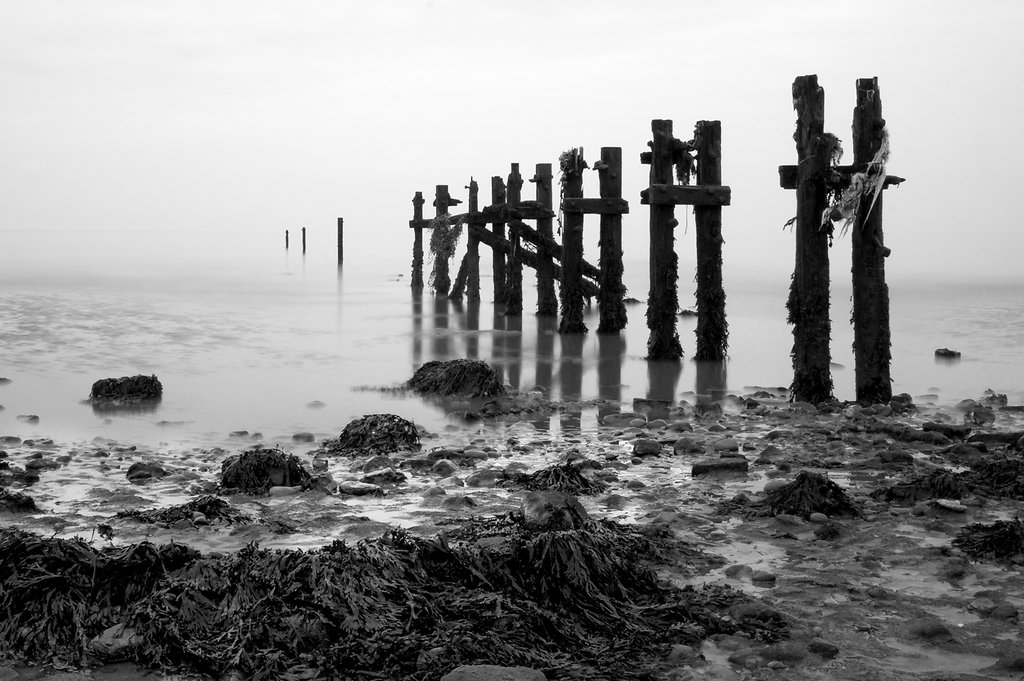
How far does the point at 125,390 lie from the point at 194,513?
20.4ft

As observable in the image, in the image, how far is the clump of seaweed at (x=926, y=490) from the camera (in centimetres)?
720

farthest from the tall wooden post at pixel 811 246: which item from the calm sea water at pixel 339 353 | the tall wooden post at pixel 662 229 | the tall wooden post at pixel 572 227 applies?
the tall wooden post at pixel 572 227

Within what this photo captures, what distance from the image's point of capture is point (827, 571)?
577 cm

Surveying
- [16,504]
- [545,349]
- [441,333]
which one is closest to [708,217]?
[545,349]

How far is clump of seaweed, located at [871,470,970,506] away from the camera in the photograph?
7.20 metres

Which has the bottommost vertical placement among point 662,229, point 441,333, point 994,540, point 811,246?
point 994,540

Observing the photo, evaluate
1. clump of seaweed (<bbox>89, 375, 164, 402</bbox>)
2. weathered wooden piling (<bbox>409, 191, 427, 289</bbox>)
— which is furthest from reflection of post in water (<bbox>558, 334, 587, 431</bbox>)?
weathered wooden piling (<bbox>409, 191, 427, 289</bbox>)

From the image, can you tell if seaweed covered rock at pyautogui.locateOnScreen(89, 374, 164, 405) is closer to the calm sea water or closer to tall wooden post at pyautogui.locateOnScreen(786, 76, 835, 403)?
the calm sea water

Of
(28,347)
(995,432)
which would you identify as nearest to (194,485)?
(995,432)

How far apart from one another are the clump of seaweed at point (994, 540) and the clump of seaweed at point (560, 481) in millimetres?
2460

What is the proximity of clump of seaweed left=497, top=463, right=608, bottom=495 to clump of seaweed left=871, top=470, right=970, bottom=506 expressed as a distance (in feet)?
6.37

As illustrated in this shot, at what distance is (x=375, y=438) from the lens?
9359mm

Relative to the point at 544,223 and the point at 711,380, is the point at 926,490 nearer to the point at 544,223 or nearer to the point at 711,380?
the point at 711,380

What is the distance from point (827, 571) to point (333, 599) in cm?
264
